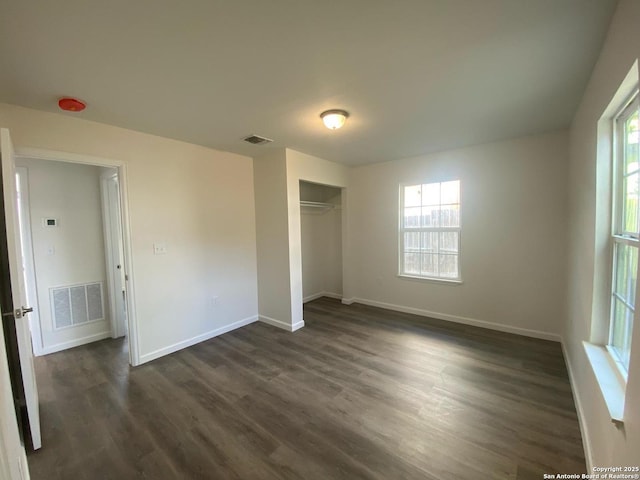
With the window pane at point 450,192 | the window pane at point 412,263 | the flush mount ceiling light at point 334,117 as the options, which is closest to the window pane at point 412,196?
the window pane at point 450,192

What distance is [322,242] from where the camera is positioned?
5.45 m

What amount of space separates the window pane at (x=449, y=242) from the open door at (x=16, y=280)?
4394 millimetres

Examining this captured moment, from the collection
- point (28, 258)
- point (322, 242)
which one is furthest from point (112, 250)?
point (322, 242)

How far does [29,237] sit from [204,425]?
2.96 metres

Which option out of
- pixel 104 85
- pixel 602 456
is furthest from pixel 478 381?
pixel 104 85

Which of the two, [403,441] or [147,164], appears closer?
[403,441]

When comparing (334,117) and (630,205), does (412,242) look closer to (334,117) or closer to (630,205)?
(334,117)

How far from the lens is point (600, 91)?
1.62 meters

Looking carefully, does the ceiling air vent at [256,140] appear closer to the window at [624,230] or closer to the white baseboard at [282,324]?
the white baseboard at [282,324]

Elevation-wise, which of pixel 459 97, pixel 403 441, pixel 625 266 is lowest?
pixel 403 441

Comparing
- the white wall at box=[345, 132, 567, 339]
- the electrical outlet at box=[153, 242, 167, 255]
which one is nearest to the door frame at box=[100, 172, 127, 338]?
the electrical outlet at box=[153, 242, 167, 255]

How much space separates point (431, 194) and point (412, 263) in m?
1.13

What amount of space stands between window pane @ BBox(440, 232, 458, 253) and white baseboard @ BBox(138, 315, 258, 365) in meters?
3.05

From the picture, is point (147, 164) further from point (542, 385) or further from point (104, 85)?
point (542, 385)
